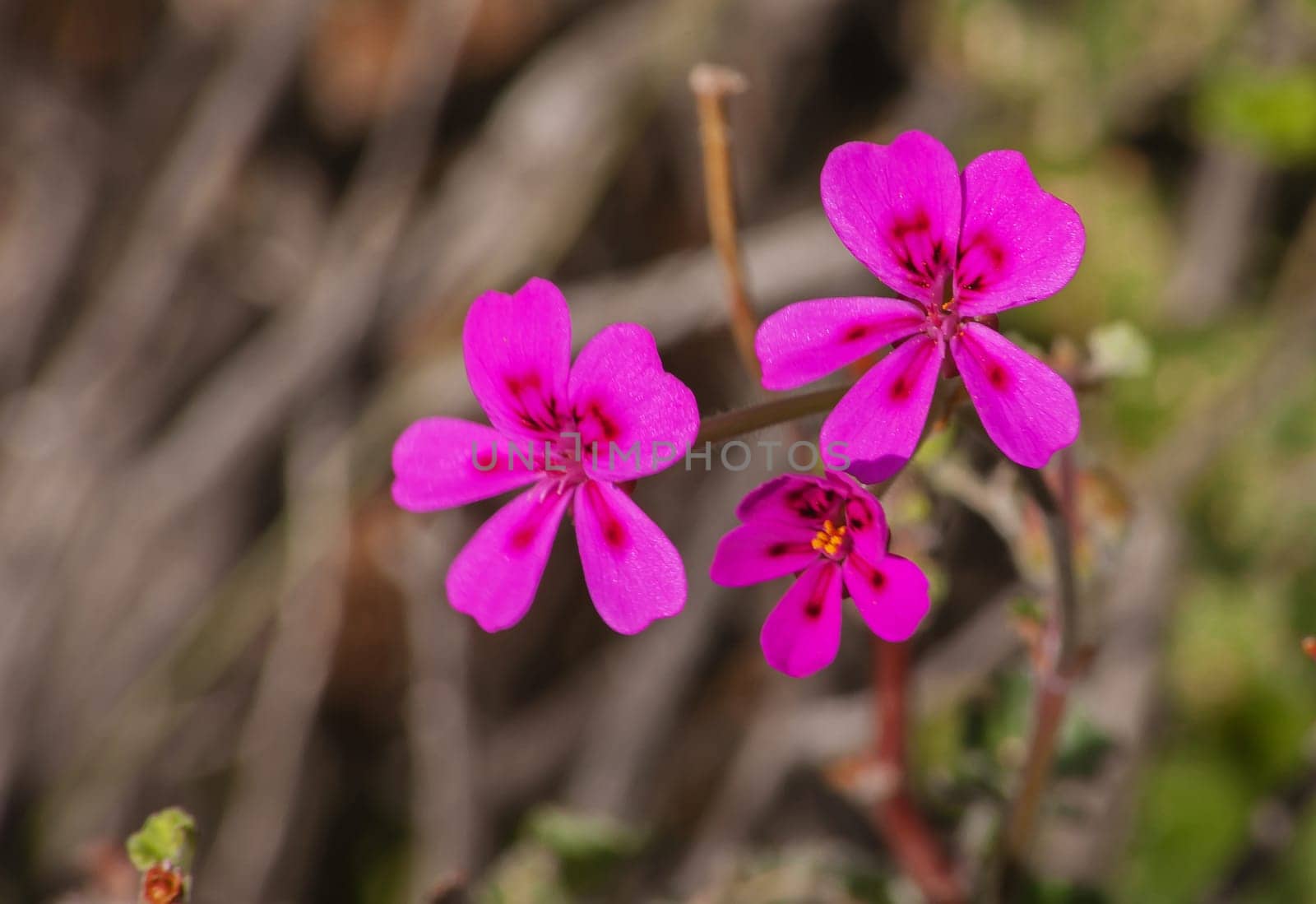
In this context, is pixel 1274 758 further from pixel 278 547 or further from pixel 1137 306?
pixel 278 547

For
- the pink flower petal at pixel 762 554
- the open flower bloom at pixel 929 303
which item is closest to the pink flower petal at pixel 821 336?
the open flower bloom at pixel 929 303

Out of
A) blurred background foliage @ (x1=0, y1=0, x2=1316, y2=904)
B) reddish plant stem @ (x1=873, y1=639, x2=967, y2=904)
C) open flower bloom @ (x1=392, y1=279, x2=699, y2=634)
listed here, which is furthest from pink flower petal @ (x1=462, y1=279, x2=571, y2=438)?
blurred background foliage @ (x1=0, y1=0, x2=1316, y2=904)

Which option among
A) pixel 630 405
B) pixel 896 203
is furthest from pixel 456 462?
pixel 896 203

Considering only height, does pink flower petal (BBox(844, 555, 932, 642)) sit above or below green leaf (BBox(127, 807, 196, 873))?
above

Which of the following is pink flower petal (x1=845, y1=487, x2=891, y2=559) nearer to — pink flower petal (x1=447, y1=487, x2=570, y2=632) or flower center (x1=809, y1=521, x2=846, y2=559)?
flower center (x1=809, y1=521, x2=846, y2=559)

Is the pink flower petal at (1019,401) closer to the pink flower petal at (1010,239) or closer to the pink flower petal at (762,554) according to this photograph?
the pink flower petal at (1010,239)

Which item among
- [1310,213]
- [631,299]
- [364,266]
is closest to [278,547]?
[364,266]
